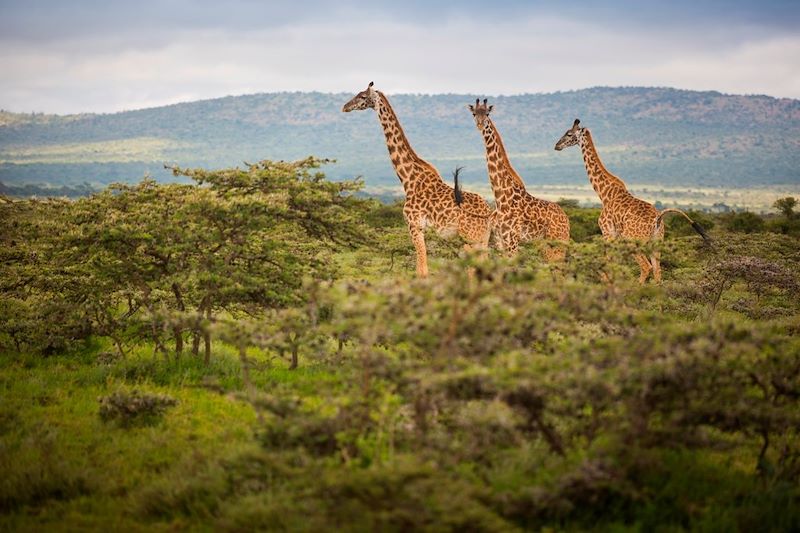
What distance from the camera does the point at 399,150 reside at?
52.6 ft

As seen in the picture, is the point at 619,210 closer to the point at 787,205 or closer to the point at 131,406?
the point at 131,406

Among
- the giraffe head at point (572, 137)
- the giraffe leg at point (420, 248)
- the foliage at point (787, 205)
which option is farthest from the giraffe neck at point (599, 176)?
the foliage at point (787, 205)

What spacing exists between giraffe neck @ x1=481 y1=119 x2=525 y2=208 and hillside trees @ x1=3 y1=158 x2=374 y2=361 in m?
3.86

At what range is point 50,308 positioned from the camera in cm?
1166

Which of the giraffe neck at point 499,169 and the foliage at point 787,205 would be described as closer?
the giraffe neck at point 499,169

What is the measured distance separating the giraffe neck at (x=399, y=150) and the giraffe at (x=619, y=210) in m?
3.34

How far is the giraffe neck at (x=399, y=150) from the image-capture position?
15.8 m

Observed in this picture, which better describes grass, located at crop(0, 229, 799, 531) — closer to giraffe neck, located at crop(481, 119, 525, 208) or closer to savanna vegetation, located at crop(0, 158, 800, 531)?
savanna vegetation, located at crop(0, 158, 800, 531)

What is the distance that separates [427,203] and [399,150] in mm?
1497

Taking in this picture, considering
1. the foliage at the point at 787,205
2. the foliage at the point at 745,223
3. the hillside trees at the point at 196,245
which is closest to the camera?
the hillside trees at the point at 196,245

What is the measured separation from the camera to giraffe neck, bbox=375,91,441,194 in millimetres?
15766

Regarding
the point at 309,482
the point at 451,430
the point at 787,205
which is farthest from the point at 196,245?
the point at 787,205

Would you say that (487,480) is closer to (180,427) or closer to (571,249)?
(180,427)

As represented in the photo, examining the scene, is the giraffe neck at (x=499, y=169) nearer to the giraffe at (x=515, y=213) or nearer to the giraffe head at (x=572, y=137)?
the giraffe at (x=515, y=213)
